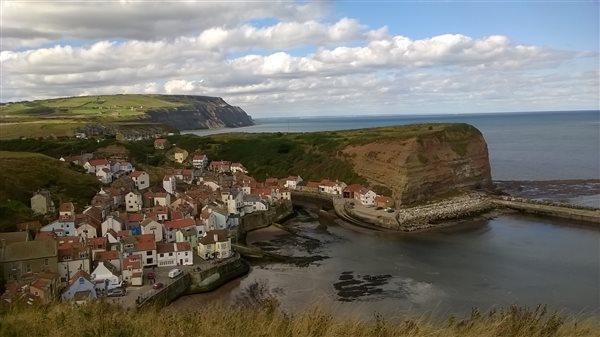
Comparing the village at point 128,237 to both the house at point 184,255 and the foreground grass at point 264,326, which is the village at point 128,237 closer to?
the house at point 184,255

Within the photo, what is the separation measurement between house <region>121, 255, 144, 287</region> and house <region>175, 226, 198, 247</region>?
6.11 meters

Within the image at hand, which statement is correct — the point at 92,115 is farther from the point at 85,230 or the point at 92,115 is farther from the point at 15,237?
the point at 15,237

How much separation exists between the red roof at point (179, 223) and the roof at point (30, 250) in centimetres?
906

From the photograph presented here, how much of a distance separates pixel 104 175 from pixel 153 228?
24.3m

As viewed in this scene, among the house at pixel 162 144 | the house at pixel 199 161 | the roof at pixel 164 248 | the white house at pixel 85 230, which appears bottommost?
the roof at pixel 164 248

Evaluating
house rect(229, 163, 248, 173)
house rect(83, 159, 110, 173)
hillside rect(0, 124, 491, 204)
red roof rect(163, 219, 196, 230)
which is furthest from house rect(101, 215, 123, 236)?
house rect(229, 163, 248, 173)

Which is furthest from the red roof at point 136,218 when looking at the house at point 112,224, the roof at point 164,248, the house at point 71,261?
the house at point 71,261

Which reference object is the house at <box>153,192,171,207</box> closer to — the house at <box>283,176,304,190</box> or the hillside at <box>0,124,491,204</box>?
the house at <box>283,176,304,190</box>

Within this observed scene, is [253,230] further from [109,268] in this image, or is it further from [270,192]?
[109,268]

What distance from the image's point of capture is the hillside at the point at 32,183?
36.1 metres

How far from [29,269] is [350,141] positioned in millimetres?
47856

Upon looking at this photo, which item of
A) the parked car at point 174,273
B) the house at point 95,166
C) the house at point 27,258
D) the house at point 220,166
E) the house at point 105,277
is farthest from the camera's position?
the house at point 220,166

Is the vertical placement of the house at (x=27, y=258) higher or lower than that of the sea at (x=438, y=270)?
higher

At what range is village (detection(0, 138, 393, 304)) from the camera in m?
24.2
